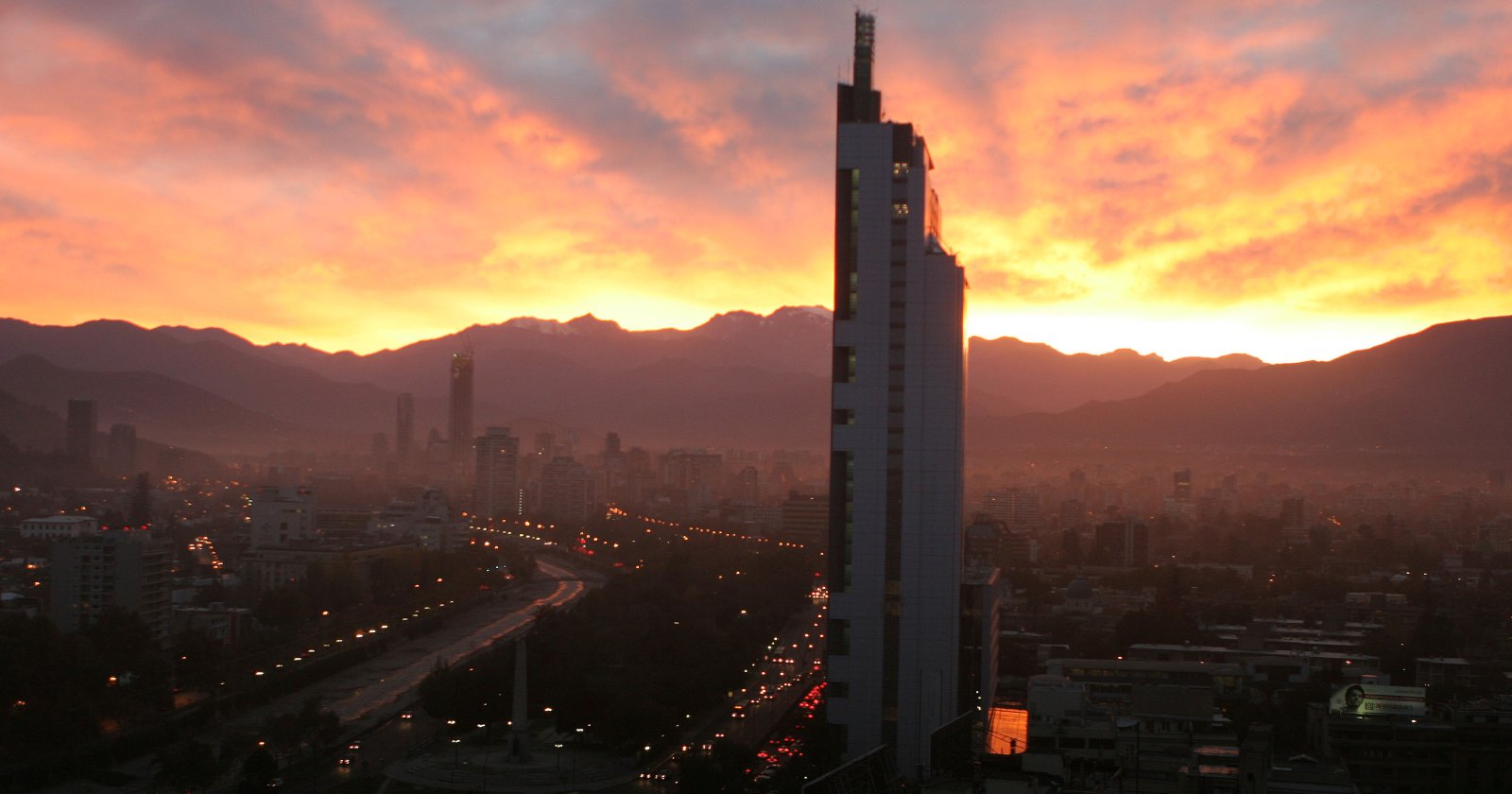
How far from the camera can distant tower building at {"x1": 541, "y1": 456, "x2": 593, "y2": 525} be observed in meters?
68.8

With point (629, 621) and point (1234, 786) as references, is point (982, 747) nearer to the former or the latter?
point (1234, 786)

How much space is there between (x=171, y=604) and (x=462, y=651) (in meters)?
5.74

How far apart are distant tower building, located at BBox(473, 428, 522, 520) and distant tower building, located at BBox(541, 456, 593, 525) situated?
5.58ft

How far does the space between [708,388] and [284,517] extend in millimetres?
102916

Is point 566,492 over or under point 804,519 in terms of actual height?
over

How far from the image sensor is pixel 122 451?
288 ft

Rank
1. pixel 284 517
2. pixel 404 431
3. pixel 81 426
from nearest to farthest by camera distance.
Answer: pixel 284 517, pixel 81 426, pixel 404 431

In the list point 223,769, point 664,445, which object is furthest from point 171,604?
point 664,445

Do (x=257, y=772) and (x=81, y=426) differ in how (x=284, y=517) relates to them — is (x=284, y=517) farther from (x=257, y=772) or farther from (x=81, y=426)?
(x=81, y=426)

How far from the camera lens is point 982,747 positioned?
1255 centimetres

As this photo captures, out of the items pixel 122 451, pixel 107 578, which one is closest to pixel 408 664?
pixel 107 578

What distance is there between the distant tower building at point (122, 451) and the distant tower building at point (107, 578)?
6134 cm

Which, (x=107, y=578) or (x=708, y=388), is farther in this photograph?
(x=708, y=388)

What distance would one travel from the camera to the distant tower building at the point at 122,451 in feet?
280
